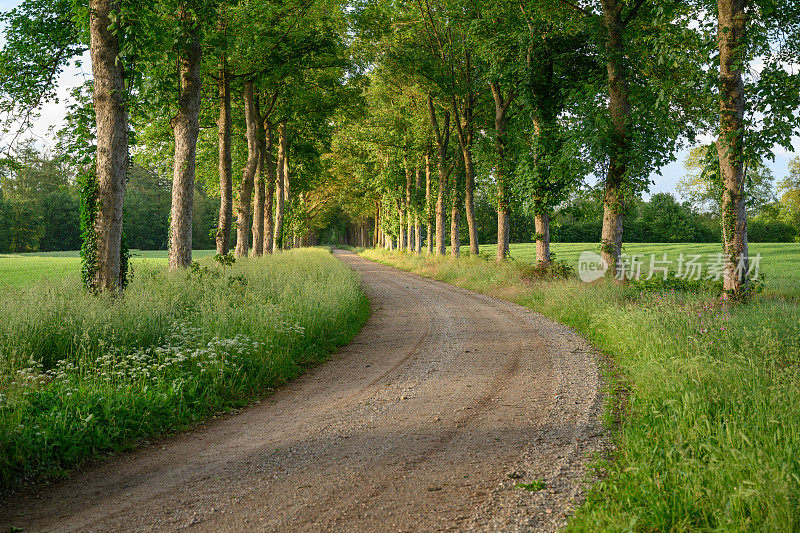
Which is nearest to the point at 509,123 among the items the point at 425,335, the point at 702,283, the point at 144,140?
the point at 702,283

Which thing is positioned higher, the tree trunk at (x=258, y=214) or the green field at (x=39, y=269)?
the tree trunk at (x=258, y=214)

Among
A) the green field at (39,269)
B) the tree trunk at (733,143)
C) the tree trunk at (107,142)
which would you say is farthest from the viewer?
the green field at (39,269)

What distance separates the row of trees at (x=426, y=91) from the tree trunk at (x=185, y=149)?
6cm

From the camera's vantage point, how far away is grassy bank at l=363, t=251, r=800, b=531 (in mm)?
3064

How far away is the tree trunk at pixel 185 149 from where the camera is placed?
1309cm

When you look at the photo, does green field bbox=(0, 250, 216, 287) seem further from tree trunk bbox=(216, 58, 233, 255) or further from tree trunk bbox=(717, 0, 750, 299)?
tree trunk bbox=(717, 0, 750, 299)

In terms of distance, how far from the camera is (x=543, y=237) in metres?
18.8

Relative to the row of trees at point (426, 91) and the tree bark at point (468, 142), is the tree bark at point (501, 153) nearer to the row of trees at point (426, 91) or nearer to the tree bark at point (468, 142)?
the row of trees at point (426, 91)

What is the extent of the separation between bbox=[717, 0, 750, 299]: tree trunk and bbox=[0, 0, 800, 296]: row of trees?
4cm

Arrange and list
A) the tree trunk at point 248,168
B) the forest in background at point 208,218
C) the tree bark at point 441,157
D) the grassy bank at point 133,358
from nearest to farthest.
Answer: the grassy bank at point 133,358, the tree trunk at point 248,168, the tree bark at point 441,157, the forest in background at point 208,218

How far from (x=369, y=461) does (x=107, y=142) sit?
8718 millimetres

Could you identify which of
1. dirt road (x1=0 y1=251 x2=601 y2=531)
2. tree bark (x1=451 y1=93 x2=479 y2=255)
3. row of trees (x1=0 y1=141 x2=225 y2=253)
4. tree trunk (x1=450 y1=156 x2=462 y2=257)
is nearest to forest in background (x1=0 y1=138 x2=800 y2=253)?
row of trees (x1=0 y1=141 x2=225 y2=253)

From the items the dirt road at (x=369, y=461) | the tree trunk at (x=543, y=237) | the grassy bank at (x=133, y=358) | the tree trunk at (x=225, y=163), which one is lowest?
the dirt road at (x=369, y=461)

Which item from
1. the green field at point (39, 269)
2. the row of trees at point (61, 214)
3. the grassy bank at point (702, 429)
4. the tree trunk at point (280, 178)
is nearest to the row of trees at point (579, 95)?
the grassy bank at point (702, 429)
